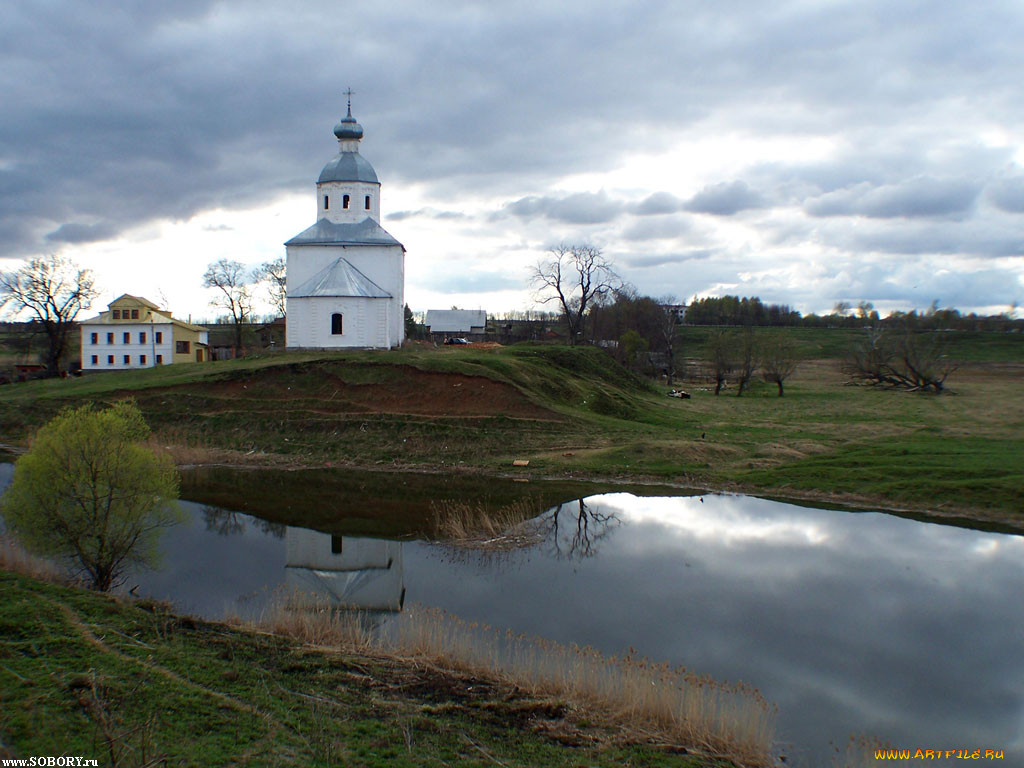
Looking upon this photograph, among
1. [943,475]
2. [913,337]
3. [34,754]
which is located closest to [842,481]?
[943,475]

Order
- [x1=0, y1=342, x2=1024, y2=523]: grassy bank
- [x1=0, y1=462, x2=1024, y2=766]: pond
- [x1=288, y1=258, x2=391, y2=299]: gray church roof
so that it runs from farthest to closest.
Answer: [x1=288, y1=258, x2=391, y2=299]: gray church roof < [x1=0, y1=342, x2=1024, y2=523]: grassy bank < [x1=0, y1=462, x2=1024, y2=766]: pond

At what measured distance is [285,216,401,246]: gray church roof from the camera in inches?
1665

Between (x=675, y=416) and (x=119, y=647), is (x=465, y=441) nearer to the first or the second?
(x=675, y=416)

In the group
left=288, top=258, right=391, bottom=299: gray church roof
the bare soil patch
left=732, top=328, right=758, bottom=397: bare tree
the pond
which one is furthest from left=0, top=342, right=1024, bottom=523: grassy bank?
left=732, top=328, right=758, bottom=397: bare tree

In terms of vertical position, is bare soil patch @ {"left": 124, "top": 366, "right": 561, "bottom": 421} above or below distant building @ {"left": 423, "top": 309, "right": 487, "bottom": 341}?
below

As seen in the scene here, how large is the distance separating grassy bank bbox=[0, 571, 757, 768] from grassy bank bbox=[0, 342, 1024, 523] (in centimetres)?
1576

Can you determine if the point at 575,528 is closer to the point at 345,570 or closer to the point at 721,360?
the point at 345,570

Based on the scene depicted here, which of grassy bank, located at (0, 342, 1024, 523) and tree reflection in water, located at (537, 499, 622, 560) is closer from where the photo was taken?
tree reflection in water, located at (537, 499, 622, 560)

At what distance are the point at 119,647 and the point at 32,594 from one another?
2.93 m

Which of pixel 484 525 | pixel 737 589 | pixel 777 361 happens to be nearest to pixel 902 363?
pixel 777 361

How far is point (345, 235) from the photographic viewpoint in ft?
141

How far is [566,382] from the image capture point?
3950cm

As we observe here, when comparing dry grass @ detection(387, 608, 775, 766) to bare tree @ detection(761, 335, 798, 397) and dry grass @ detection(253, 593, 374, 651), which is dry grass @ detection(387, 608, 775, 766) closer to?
dry grass @ detection(253, 593, 374, 651)

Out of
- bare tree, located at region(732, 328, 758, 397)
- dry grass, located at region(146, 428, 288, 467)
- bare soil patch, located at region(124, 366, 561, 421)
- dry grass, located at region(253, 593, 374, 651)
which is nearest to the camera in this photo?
dry grass, located at region(253, 593, 374, 651)
